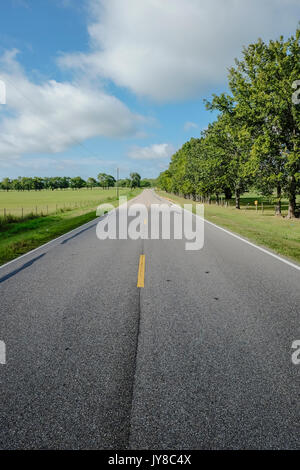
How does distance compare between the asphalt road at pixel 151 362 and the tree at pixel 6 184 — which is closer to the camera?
the asphalt road at pixel 151 362

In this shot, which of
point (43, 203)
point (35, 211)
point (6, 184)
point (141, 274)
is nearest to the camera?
point (141, 274)

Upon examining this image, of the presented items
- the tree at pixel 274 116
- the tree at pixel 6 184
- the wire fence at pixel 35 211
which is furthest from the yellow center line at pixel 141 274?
the tree at pixel 6 184

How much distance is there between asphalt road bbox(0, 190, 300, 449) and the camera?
7.04 ft

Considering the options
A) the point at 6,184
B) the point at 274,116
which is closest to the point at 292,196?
the point at 274,116

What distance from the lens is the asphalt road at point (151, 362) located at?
2.15 meters

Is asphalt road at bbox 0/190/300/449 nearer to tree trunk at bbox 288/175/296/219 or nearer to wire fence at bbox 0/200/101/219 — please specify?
tree trunk at bbox 288/175/296/219

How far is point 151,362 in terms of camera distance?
3010 mm

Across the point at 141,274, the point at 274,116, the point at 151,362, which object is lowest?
the point at 151,362

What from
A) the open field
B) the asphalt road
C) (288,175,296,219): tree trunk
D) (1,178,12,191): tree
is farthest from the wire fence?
(1,178,12,191): tree

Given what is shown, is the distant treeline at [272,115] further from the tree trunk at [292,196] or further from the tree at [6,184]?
the tree at [6,184]

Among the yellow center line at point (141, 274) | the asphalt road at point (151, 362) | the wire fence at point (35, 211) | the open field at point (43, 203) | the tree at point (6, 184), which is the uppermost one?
the tree at point (6, 184)

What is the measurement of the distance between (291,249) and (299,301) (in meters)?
4.79

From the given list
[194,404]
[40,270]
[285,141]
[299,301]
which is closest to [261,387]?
[194,404]

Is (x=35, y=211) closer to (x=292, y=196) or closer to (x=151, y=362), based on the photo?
(x=292, y=196)
